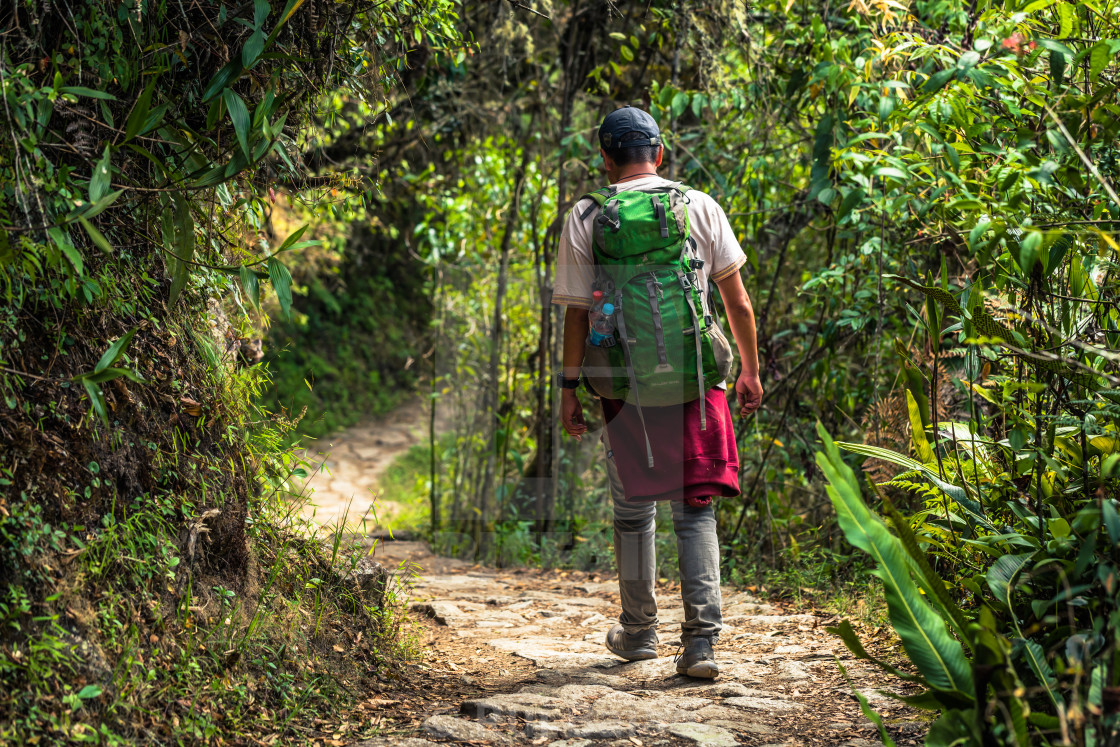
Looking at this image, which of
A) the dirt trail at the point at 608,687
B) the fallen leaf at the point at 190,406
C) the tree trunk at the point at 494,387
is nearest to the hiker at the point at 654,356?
the dirt trail at the point at 608,687

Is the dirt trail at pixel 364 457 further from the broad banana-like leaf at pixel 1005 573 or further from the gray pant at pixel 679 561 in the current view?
the broad banana-like leaf at pixel 1005 573

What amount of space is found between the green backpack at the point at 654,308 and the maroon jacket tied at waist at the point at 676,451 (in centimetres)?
6

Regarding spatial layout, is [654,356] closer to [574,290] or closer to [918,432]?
[574,290]

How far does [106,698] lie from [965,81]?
308 centimetres

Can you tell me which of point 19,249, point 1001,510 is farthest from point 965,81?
point 19,249

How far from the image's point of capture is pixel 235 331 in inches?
119

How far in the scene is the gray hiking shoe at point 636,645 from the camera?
10.2 ft

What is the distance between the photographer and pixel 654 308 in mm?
2820

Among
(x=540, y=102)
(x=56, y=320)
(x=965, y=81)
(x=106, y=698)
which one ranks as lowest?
(x=106, y=698)

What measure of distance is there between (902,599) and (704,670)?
1.10 metres

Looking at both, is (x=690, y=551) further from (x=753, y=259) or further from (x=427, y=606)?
(x=753, y=259)

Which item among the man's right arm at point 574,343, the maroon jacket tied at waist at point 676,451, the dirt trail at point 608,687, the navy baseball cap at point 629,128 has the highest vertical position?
the navy baseball cap at point 629,128

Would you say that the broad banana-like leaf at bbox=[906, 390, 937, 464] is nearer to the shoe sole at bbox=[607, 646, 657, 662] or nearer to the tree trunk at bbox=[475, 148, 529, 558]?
the shoe sole at bbox=[607, 646, 657, 662]

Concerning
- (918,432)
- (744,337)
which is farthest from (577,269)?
(918,432)
